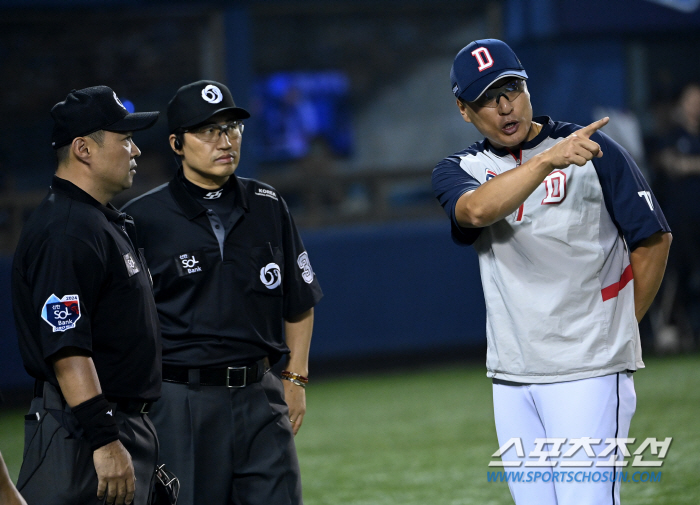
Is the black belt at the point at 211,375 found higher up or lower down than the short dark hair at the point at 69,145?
lower down

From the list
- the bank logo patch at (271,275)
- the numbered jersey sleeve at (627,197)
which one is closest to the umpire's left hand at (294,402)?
the bank logo patch at (271,275)

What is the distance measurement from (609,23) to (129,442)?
9088 mm

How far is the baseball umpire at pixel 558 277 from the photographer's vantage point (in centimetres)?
282

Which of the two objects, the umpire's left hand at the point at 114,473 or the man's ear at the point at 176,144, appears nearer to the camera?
the umpire's left hand at the point at 114,473

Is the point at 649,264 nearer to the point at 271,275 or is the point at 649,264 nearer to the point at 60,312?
the point at 271,275

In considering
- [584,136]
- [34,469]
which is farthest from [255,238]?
[584,136]

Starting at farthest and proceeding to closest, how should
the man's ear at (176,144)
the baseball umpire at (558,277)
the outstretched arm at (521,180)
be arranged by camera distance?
the man's ear at (176,144) → the baseball umpire at (558,277) → the outstretched arm at (521,180)

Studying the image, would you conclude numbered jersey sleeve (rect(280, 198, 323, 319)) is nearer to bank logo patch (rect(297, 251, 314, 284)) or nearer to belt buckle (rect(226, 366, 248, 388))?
bank logo patch (rect(297, 251, 314, 284))

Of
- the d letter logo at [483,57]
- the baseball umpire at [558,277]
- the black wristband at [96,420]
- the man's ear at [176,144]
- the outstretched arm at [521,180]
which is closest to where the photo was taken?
the outstretched arm at [521,180]

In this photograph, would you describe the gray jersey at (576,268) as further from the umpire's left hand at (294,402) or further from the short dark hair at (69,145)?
the short dark hair at (69,145)

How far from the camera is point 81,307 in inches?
108

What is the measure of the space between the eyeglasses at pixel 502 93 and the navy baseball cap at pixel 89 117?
1157 millimetres

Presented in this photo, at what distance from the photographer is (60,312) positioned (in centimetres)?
272

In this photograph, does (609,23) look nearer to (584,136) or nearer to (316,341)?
(316,341)
